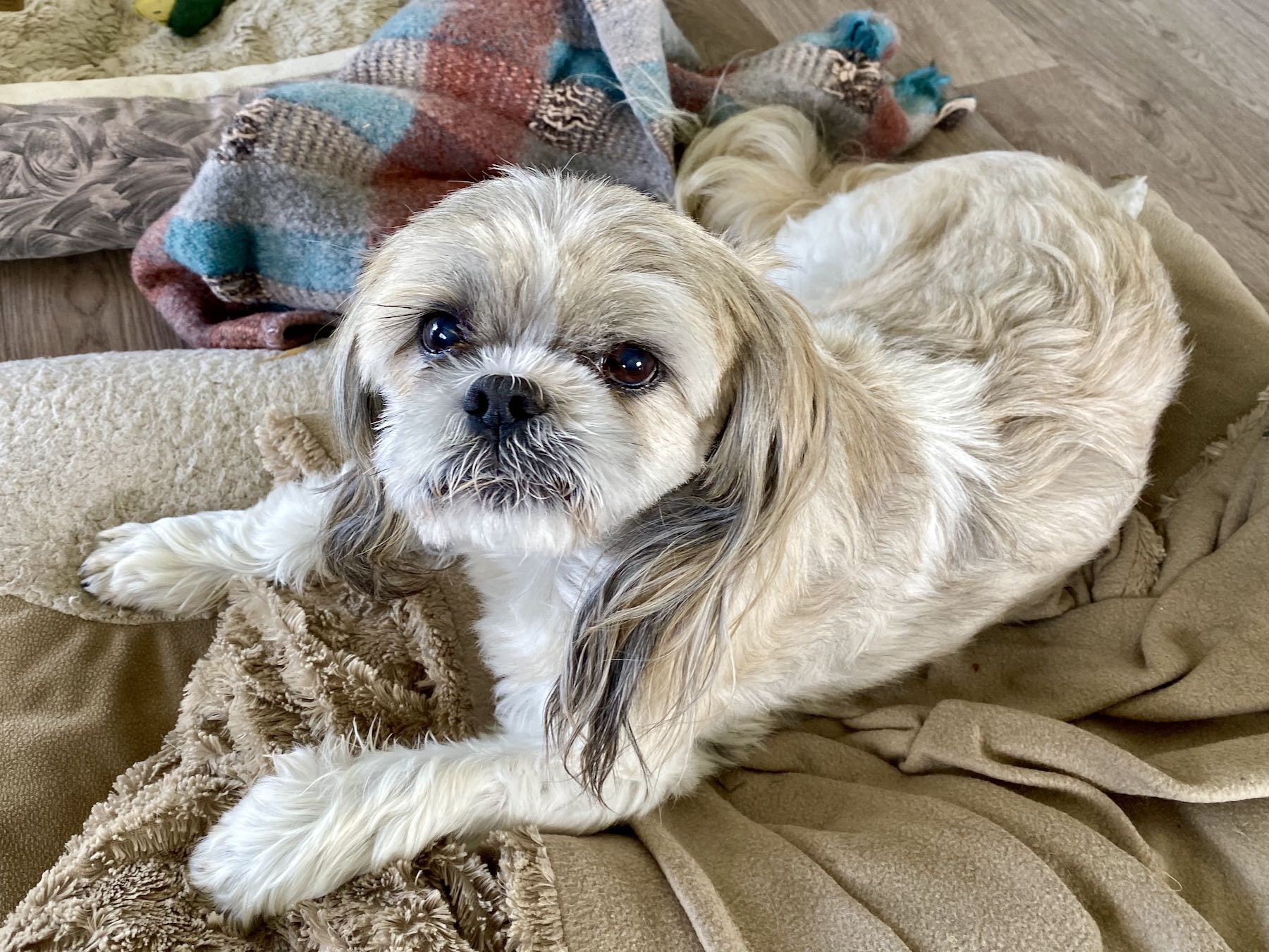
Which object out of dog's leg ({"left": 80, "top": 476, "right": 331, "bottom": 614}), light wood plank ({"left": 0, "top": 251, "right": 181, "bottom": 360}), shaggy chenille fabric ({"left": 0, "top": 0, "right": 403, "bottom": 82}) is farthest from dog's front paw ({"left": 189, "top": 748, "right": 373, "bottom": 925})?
shaggy chenille fabric ({"left": 0, "top": 0, "right": 403, "bottom": 82})

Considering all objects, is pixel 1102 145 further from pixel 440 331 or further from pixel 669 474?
pixel 440 331

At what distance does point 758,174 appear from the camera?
107 inches

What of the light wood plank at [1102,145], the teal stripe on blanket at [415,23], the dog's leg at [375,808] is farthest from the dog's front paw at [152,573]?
the light wood plank at [1102,145]

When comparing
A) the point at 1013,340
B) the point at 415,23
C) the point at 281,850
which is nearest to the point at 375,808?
the point at 281,850

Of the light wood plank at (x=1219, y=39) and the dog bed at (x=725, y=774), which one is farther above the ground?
Result: the light wood plank at (x=1219, y=39)

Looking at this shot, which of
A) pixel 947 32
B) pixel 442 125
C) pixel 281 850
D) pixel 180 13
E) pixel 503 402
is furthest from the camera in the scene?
pixel 947 32

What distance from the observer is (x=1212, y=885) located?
1.79 metres

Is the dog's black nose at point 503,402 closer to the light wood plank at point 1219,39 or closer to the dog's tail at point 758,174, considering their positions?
the dog's tail at point 758,174

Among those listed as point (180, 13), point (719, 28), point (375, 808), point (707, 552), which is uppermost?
point (719, 28)

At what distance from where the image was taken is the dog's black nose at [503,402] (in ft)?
4.32

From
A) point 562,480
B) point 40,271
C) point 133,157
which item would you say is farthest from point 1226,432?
point 40,271

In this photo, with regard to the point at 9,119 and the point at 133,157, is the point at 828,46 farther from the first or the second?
the point at 9,119

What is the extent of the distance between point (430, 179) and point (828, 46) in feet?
4.56

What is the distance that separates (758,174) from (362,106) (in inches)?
44.7
